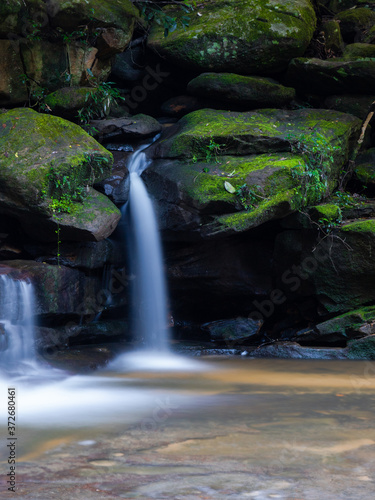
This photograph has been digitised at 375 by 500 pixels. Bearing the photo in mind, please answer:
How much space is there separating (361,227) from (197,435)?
5249 millimetres

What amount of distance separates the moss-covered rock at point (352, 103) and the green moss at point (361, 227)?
3.47 metres

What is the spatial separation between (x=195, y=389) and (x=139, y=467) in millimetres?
2661

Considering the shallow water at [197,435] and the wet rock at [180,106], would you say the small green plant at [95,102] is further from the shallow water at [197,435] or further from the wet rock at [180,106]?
the shallow water at [197,435]

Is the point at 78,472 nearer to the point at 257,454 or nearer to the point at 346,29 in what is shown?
the point at 257,454

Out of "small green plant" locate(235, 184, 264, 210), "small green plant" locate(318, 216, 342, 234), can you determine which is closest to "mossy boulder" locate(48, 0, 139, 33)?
"small green plant" locate(235, 184, 264, 210)

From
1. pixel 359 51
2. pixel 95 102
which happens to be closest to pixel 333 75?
pixel 359 51

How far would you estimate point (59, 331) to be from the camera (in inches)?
311

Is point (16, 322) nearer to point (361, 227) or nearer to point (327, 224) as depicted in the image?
point (327, 224)

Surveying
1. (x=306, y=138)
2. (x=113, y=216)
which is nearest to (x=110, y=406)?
(x=113, y=216)

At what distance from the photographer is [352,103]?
10742 millimetres

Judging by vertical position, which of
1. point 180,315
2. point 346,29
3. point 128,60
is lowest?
point 180,315

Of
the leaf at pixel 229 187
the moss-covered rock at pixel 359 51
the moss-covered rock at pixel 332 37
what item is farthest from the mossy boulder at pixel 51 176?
the moss-covered rock at pixel 332 37

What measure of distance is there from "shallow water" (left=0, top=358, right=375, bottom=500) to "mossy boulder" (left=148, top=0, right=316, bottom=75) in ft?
21.6

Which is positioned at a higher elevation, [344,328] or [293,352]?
[344,328]
